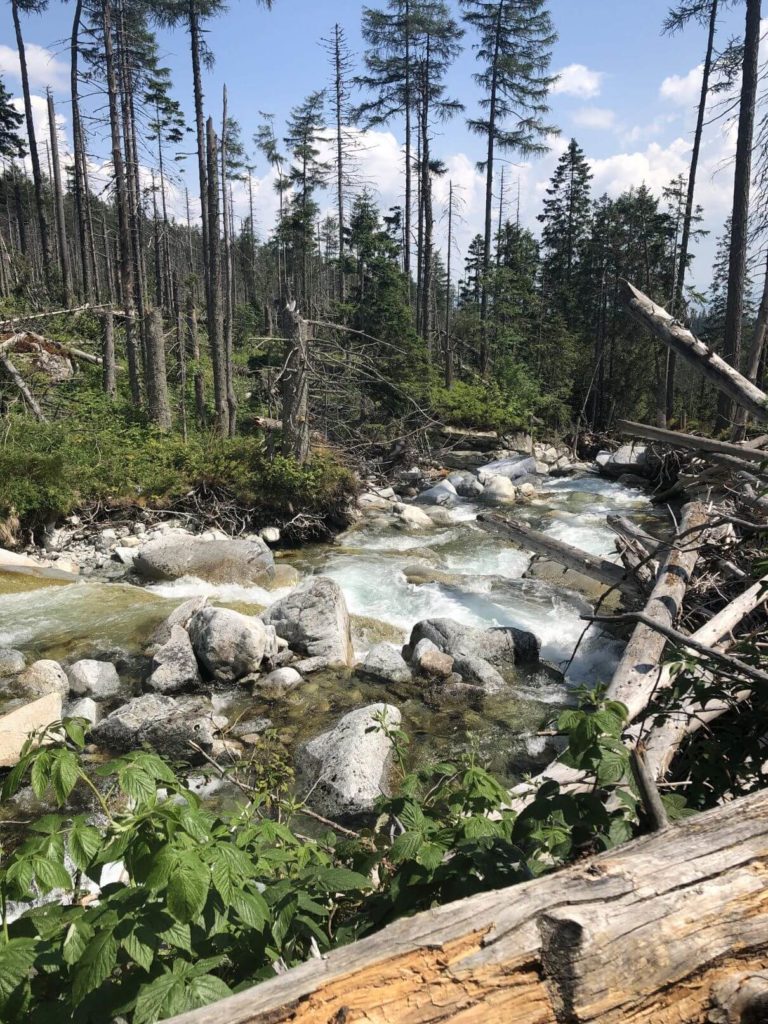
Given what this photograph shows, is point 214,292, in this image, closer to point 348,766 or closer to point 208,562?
point 208,562

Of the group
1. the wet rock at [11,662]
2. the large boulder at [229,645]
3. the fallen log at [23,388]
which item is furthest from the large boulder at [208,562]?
the fallen log at [23,388]

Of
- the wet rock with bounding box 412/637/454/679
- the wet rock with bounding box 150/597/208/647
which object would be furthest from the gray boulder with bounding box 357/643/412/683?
the wet rock with bounding box 150/597/208/647

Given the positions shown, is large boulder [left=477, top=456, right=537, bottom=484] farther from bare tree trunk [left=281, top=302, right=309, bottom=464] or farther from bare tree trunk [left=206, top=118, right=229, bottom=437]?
bare tree trunk [left=206, top=118, right=229, bottom=437]

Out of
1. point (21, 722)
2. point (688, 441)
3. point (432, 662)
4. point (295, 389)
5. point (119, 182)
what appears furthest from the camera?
point (119, 182)

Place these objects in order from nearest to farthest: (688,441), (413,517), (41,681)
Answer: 1. (688,441)
2. (41,681)
3. (413,517)

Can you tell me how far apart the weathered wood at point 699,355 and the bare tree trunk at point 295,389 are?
780cm

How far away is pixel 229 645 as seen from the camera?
6.46 m

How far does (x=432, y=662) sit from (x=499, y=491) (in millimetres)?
9322

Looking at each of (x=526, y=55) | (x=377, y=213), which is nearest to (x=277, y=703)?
(x=377, y=213)

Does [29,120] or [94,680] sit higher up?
[29,120]

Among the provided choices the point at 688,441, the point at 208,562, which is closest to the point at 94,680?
the point at 208,562

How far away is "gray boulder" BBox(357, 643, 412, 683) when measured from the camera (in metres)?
6.59

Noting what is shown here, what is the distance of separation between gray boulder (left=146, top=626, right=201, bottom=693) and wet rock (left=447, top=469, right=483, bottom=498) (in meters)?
10.2

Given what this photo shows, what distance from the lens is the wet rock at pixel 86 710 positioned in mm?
5537
